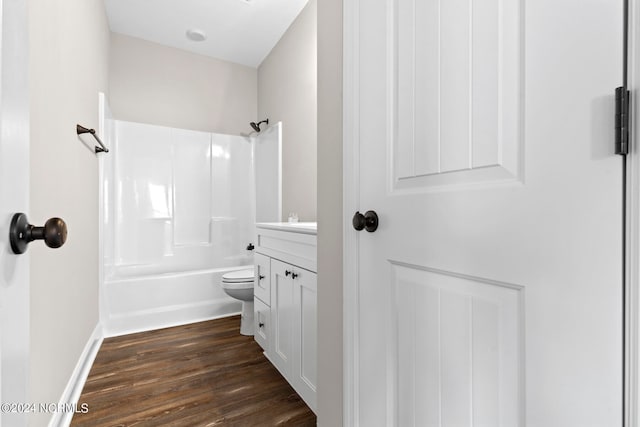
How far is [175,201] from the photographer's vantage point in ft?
10.4

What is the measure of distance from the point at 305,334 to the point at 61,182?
1312mm

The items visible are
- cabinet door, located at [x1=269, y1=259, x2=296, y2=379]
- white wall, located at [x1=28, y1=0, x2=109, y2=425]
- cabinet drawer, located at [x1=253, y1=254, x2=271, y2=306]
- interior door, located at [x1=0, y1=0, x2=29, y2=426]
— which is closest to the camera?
interior door, located at [x1=0, y1=0, x2=29, y2=426]

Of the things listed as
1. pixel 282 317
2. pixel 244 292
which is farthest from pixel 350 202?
pixel 244 292

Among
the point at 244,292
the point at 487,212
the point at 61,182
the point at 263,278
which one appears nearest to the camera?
the point at 487,212

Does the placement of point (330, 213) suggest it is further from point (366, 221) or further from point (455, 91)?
point (455, 91)

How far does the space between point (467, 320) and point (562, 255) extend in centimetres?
22

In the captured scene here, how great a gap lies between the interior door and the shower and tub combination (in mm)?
2325

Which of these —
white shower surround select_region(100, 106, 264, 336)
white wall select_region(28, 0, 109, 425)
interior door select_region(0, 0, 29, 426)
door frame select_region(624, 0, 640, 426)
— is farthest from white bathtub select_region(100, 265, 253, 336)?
door frame select_region(624, 0, 640, 426)

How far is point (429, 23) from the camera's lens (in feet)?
2.23

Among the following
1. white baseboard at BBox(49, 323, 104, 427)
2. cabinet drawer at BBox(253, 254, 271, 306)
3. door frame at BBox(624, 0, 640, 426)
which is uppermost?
door frame at BBox(624, 0, 640, 426)

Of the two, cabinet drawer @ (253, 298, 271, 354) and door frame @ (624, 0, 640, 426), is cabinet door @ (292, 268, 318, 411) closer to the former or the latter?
cabinet drawer @ (253, 298, 271, 354)

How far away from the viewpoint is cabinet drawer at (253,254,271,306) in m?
1.84

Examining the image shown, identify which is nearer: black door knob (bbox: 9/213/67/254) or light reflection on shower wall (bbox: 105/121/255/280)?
black door knob (bbox: 9/213/67/254)

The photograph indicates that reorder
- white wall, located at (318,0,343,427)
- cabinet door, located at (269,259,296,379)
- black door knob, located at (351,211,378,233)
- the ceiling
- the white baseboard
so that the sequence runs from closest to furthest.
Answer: black door knob, located at (351,211,378,233) < white wall, located at (318,0,343,427) < the white baseboard < cabinet door, located at (269,259,296,379) < the ceiling
